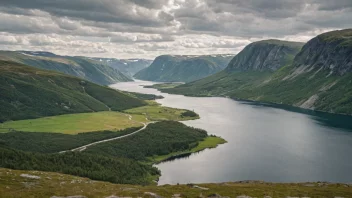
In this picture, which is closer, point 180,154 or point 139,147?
point 180,154

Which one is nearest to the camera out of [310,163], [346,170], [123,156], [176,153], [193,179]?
[193,179]

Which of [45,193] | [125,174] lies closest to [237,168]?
[125,174]

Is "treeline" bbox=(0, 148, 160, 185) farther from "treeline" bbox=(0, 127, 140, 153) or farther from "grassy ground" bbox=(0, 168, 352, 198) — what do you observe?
"treeline" bbox=(0, 127, 140, 153)

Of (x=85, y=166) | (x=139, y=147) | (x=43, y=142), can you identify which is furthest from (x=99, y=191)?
(x=43, y=142)

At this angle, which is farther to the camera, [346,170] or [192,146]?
[192,146]

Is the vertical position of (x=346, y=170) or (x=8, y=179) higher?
(x=8, y=179)

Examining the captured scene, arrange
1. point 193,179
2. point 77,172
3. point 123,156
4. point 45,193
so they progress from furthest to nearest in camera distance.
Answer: point 123,156 → point 193,179 → point 77,172 → point 45,193

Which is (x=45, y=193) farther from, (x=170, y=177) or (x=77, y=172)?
(x=170, y=177)

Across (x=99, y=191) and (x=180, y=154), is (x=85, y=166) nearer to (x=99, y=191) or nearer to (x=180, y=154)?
(x=99, y=191)
